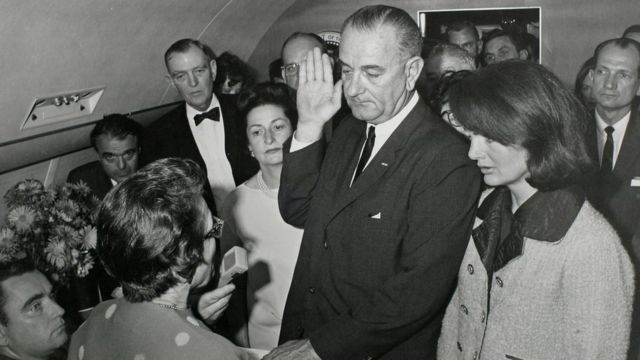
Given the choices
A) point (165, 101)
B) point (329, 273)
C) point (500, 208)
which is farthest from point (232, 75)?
point (500, 208)

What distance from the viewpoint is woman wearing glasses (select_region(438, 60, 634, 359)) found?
1660 mm

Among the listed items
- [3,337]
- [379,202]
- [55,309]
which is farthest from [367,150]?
[3,337]

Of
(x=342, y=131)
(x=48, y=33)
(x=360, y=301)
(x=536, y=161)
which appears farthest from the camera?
(x=48, y=33)

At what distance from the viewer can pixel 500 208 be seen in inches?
77.9

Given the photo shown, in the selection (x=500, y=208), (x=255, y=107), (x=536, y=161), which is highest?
(x=255, y=107)

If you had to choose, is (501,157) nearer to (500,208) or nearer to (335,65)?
(500,208)

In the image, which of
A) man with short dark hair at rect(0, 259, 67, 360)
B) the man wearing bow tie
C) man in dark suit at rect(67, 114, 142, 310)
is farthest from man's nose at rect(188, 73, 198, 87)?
man with short dark hair at rect(0, 259, 67, 360)

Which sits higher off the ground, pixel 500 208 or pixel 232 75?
pixel 232 75

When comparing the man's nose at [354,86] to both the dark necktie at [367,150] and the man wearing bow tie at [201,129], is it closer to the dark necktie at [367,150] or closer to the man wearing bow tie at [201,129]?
the dark necktie at [367,150]

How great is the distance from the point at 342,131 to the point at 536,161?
3.11 feet

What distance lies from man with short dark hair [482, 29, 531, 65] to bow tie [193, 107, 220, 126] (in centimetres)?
250

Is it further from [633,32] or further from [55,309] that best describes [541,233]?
[633,32]

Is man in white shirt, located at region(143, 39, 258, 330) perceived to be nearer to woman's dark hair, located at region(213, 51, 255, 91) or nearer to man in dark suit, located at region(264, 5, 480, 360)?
→ woman's dark hair, located at region(213, 51, 255, 91)

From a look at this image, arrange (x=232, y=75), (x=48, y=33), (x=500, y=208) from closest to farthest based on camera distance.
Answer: (x=500, y=208) → (x=48, y=33) → (x=232, y=75)
